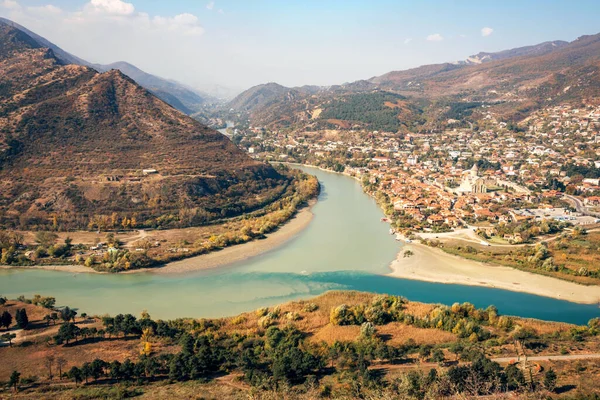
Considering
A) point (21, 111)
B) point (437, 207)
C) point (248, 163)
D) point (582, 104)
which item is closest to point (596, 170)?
point (437, 207)

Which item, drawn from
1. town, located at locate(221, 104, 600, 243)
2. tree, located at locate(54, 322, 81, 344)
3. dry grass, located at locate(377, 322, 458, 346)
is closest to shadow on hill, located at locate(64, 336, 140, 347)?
tree, located at locate(54, 322, 81, 344)

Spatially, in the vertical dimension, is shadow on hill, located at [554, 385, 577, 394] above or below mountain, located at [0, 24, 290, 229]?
below

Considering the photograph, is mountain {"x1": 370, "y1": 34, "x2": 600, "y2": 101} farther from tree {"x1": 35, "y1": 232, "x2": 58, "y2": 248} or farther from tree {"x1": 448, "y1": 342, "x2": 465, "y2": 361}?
tree {"x1": 35, "y1": 232, "x2": 58, "y2": 248}

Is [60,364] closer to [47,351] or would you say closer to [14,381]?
[14,381]

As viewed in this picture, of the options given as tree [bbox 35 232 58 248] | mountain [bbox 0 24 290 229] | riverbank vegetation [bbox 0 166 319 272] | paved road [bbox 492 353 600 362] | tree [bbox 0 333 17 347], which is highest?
mountain [bbox 0 24 290 229]

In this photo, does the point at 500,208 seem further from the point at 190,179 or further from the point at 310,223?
the point at 190,179

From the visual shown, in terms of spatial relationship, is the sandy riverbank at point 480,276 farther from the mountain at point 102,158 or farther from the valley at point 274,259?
the mountain at point 102,158

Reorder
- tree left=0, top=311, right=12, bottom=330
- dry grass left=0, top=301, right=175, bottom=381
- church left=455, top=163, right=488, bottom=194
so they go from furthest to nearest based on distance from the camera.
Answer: church left=455, top=163, right=488, bottom=194 → tree left=0, top=311, right=12, bottom=330 → dry grass left=0, top=301, right=175, bottom=381

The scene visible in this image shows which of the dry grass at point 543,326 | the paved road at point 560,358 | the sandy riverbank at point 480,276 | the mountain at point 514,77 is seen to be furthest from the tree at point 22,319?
the mountain at point 514,77
